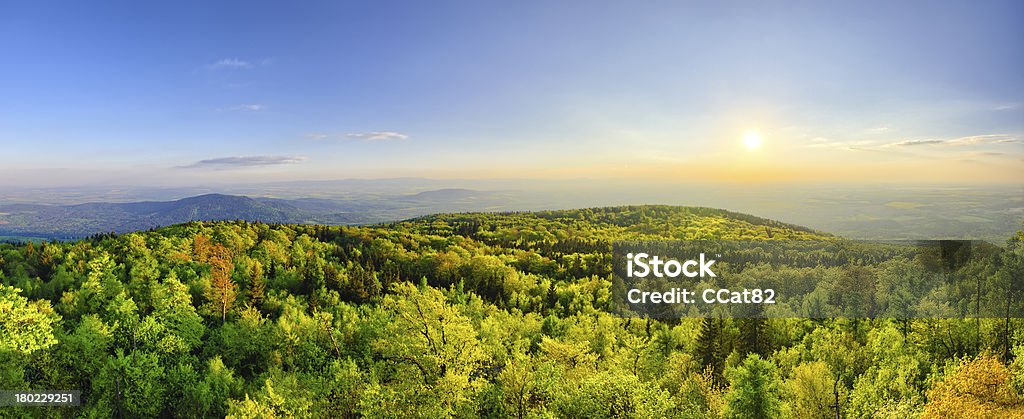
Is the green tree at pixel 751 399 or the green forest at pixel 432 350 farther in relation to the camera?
the green tree at pixel 751 399

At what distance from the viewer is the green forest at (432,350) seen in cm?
2705

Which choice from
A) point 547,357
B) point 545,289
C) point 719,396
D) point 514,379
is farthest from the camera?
point 545,289

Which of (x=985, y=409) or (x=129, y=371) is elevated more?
(x=985, y=409)

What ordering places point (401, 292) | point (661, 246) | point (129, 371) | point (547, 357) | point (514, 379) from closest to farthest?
point (514, 379), point (401, 292), point (547, 357), point (129, 371), point (661, 246)

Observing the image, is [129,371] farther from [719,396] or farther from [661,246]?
[661,246]

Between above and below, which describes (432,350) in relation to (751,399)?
above

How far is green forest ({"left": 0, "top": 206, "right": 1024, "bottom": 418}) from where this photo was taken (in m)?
27.0

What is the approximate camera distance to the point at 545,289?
97.1 metres

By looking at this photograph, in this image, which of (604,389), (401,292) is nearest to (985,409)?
(604,389)

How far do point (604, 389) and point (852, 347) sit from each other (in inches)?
1758

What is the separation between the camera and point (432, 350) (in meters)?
27.1

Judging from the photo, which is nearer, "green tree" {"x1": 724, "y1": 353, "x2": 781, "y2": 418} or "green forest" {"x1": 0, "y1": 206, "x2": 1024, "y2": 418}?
"green forest" {"x1": 0, "y1": 206, "x2": 1024, "y2": 418}

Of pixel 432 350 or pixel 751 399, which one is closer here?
pixel 432 350

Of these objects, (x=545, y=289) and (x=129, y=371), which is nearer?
(x=129, y=371)
